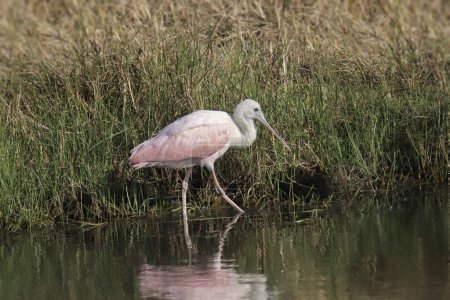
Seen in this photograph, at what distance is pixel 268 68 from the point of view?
990 centimetres

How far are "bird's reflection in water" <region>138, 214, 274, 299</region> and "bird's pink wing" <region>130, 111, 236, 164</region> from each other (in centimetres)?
144

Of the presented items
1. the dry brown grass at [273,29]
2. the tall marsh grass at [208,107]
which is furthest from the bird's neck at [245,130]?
the dry brown grass at [273,29]

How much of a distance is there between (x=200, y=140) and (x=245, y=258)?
1.65 m

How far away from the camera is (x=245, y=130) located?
353 inches

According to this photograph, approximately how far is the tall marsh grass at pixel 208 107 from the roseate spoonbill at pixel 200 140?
327 mm

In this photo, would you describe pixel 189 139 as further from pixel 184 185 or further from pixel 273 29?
pixel 273 29

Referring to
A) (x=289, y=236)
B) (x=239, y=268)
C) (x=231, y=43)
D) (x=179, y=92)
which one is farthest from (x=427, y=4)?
(x=239, y=268)

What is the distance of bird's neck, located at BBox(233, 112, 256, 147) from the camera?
8.95 metres

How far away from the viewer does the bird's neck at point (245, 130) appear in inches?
352

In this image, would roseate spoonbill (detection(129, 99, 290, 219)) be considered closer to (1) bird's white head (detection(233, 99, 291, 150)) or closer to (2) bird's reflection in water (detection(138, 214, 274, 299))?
(1) bird's white head (detection(233, 99, 291, 150))

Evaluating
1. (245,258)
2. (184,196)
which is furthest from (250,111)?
(245,258)

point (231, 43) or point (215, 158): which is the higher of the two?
point (231, 43)

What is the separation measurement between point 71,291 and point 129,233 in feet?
5.53

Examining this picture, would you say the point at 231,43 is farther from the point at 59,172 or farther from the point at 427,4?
the point at 427,4
